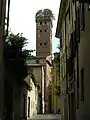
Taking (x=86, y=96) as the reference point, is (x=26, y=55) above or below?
above

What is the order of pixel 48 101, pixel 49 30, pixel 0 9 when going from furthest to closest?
1. pixel 49 30
2. pixel 48 101
3. pixel 0 9

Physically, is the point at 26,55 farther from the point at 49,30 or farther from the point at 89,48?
the point at 49,30

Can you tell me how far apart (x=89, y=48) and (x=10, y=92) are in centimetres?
1465

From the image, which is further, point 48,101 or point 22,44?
point 48,101

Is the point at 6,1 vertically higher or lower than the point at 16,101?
higher

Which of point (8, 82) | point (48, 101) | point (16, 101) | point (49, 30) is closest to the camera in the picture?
point (8, 82)

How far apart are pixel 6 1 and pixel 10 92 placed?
8770 millimetres

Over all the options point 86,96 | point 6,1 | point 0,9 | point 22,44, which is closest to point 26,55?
point 22,44

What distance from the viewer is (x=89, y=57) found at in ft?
50.2

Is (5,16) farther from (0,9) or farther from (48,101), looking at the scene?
(48,101)

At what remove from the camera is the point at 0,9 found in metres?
19.2

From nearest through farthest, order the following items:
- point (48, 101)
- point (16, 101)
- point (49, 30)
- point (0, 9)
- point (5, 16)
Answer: point (0, 9) → point (5, 16) → point (16, 101) → point (48, 101) → point (49, 30)

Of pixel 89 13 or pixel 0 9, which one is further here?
pixel 0 9

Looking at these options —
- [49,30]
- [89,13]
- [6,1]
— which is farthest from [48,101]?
[89,13]
